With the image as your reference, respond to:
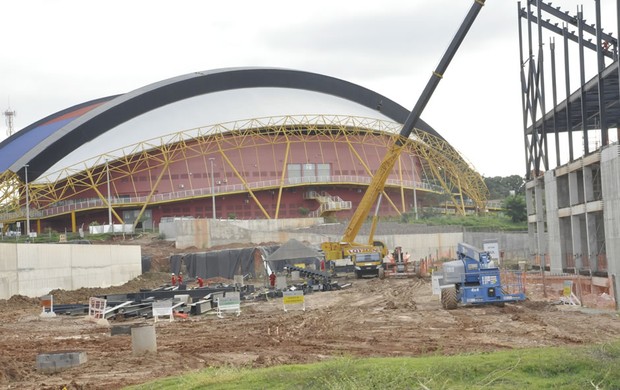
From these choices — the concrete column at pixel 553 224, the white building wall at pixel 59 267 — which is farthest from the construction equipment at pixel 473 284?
the white building wall at pixel 59 267

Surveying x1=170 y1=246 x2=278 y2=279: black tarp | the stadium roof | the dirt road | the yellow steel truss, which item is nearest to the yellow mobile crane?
x1=170 y1=246 x2=278 y2=279: black tarp

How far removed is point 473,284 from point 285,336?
975 centimetres

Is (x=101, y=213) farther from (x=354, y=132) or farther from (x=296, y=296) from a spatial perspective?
(x=296, y=296)

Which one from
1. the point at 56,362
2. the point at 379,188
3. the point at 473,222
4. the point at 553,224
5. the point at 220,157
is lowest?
the point at 56,362

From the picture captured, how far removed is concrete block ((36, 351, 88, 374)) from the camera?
1702 cm

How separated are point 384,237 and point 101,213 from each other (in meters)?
33.1

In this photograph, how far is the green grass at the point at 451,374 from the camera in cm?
1091

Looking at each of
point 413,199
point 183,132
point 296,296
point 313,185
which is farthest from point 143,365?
point 413,199

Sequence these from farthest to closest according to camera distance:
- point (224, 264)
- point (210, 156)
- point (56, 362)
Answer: point (210, 156)
point (224, 264)
point (56, 362)

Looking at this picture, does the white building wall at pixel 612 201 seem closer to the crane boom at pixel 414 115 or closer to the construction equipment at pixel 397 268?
the crane boom at pixel 414 115

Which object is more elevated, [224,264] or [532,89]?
[532,89]

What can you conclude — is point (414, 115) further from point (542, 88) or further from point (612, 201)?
point (612, 201)

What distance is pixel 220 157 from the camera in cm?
8875

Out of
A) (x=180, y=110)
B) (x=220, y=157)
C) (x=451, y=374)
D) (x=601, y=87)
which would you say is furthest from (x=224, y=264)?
(x=451, y=374)
